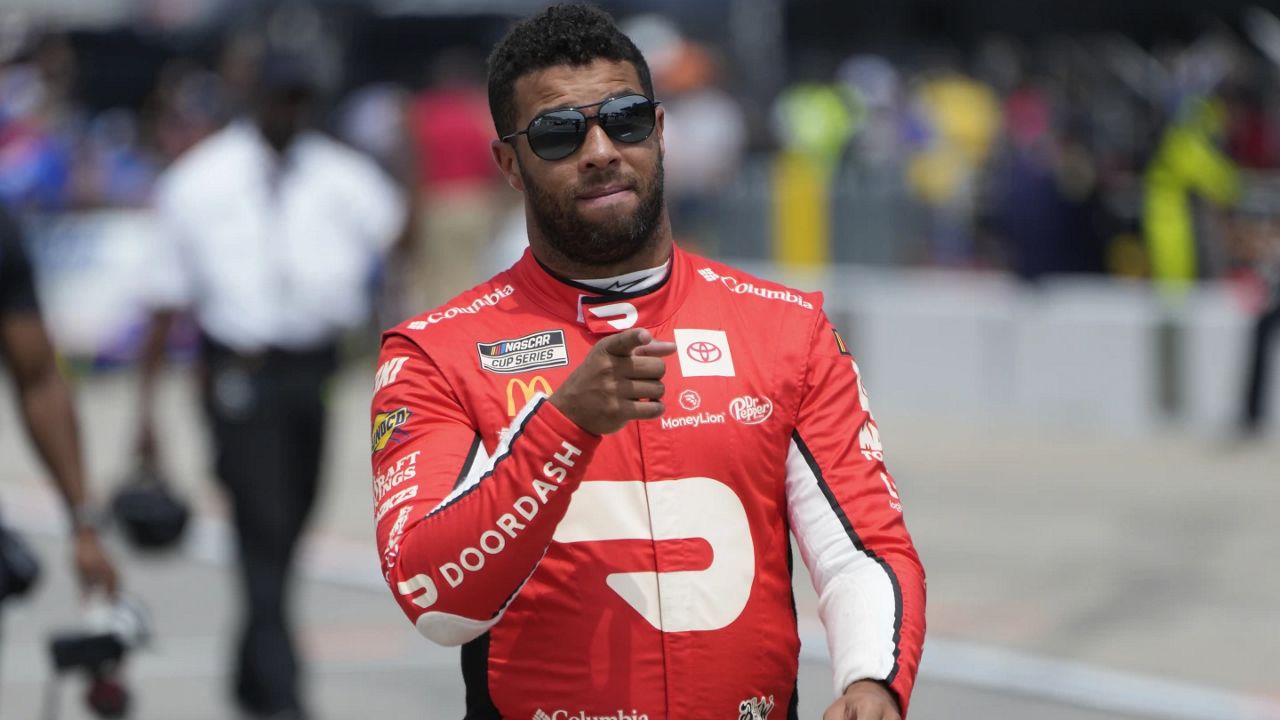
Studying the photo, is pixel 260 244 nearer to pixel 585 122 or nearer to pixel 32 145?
pixel 585 122

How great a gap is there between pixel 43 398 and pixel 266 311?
5.46ft

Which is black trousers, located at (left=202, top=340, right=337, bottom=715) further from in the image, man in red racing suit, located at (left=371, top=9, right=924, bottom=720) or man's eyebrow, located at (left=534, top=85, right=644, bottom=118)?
man's eyebrow, located at (left=534, top=85, right=644, bottom=118)

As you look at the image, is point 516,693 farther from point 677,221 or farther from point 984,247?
point 984,247

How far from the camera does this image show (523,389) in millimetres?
3096

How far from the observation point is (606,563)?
3.06m

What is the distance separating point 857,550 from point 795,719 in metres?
0.39

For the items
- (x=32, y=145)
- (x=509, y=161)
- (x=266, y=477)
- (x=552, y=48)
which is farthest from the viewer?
(x=32, y=145)

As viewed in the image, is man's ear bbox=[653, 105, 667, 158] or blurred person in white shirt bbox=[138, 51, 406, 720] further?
blurred person in white shirt bbox=[138, 51, 406, 720]

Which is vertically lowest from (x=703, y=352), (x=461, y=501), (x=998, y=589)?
(x=998, y=589)

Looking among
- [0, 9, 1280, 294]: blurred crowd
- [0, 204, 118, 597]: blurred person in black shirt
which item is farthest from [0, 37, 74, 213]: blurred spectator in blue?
[0, 204, 118, 597]: blurred person in black shirt

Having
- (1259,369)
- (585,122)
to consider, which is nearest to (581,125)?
(585,122)

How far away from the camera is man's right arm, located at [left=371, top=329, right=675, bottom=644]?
2.75m

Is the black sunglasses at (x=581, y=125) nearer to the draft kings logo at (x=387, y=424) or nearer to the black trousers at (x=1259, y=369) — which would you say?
the draft kings logo at (x=387, y=424)

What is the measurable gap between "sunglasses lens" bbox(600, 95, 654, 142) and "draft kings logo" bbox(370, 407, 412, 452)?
53 centimetres
